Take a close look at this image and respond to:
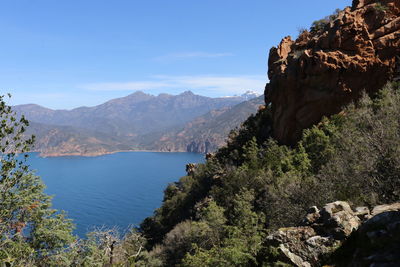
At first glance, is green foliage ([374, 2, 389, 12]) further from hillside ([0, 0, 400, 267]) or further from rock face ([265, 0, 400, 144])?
hillside ([0, 0, 400, 267])

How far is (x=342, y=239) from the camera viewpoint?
1397 cm

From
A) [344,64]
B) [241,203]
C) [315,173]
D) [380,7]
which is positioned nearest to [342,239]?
[241,203]

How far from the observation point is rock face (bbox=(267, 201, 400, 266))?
34.0 ft

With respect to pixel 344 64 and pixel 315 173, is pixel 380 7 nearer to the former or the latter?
pixel 344 64

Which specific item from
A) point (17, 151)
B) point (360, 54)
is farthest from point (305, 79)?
point (17, 151)

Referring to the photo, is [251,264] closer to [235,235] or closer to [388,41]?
[235,235]

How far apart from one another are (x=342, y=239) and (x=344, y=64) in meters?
41.4

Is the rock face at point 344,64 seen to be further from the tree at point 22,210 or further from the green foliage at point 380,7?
the tree at point 22,210

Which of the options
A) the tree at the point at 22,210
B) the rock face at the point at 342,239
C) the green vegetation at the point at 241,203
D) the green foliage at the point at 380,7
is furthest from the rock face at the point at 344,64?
the tree at the point at 22,210

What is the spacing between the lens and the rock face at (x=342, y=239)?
10.4 meters

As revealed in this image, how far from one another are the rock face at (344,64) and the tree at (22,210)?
4341 centimetres

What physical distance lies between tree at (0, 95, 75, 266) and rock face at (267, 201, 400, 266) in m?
16.2

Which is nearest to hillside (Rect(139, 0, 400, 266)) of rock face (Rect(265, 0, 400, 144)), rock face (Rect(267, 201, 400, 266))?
rock face (Rect(267, 201, 400, 266))

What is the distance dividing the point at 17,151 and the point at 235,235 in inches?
749
